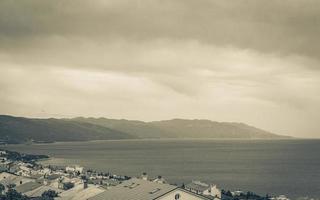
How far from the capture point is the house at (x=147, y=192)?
57281 mm

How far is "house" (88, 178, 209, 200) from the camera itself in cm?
5728

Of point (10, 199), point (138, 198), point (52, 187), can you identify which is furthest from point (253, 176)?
point (138, 198)

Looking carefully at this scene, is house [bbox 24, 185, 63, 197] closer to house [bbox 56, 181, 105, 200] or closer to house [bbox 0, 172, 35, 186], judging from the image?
house [bbox 56, 181, 105, 200]

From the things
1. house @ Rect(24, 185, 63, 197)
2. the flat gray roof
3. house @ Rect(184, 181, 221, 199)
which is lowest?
house @ Rect(24, 185, 63, 197)

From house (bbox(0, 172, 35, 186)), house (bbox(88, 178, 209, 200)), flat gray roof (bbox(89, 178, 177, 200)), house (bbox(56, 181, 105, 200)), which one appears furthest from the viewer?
house (bbox(0, 172, 35, 186))

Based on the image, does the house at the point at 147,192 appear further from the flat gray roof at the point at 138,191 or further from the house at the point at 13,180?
the house at the point at 13,180

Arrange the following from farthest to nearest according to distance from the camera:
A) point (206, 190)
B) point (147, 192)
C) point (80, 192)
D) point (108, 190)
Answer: point (206, 190) < point (80, 192) < point (108, 190) < point (147, 192)

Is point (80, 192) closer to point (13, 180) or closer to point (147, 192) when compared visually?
point (13, 180)

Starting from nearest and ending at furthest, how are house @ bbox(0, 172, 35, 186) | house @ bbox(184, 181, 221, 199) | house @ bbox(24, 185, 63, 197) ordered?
1. house @ bbox(184, 181, 221, 199)
2. house @ bbox(24, 185, 63, 197)
3. house @ bbox(0, 172, 35, 186)

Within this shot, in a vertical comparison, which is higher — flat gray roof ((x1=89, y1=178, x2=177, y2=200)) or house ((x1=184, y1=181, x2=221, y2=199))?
flat gray roof ((x1=89, y1=178, x2=177, y2=200))

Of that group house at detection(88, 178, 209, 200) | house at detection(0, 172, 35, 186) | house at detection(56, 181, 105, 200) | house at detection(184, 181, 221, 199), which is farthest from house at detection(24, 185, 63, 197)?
house at detection(88, 178, 209, 200)

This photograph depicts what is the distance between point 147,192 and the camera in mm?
60312

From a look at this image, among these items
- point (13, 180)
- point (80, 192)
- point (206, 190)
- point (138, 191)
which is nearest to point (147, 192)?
point (138, 191)

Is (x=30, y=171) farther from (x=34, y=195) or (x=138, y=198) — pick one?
(x=138, y=198)
